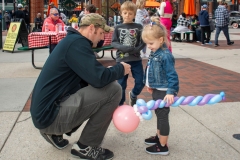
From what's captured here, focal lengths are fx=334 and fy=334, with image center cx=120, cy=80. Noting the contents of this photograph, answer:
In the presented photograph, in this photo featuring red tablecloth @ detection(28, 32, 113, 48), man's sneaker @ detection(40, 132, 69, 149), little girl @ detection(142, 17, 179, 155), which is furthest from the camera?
red tablecloth @ detection(28, 32, 113, 48)

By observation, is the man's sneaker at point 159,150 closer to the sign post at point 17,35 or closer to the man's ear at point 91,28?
the man's ear at point 91,28

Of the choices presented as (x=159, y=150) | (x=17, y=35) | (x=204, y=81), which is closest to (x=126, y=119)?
(x=159, y=150)

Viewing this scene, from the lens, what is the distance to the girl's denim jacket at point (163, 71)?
116 inches

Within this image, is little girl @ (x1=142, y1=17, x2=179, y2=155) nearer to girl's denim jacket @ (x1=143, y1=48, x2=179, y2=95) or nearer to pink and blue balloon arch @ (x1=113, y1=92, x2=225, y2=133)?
girl's denim jacket @ (x1=143, y1=48, x2=179, y2=95)

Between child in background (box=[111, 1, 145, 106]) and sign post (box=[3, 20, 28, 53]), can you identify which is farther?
sign post (box=[3, 20, 28, 53])

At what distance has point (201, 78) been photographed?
6.61 metres

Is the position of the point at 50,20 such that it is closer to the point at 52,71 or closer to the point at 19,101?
A: the point at 19,101

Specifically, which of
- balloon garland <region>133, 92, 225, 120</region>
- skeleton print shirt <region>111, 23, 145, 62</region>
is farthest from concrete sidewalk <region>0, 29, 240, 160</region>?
skeleton print shirt <region>111, 23, 145, 62</region>

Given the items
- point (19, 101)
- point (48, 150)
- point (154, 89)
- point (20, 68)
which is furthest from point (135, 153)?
point (20, 68)

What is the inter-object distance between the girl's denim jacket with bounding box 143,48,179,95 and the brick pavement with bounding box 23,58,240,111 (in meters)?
2.00

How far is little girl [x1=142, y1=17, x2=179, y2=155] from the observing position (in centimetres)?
300

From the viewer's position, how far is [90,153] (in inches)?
121

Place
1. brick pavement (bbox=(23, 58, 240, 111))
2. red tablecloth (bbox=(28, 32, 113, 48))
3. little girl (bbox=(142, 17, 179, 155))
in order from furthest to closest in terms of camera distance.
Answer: red tablecloth (bbox=(28, 32, 113, 48)) < brick pavement (bbox=(23, 58, 240, 111)) < little girl (bbox=(142, 17, 179, 155))

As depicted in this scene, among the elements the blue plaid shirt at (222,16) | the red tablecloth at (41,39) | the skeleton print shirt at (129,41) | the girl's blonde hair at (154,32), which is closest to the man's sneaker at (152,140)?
the girl's blonde hair at (154,32)
